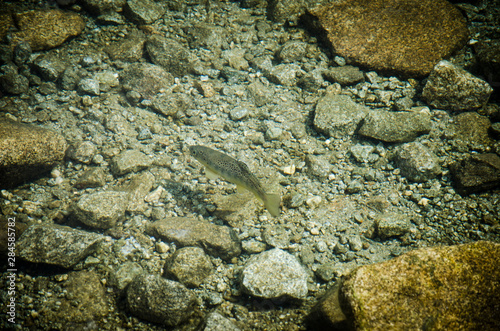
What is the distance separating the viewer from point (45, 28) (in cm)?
583

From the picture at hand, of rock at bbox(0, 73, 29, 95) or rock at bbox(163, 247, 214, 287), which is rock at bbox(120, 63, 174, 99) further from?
rock at bbox(163, 247, 214, 287)

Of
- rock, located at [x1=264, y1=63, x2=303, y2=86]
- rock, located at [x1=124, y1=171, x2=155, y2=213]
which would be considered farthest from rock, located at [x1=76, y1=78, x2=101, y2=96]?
rock, located at [x1=264, y1=63, x2=303, y2=86]

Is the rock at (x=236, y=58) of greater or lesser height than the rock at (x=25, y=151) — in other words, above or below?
above

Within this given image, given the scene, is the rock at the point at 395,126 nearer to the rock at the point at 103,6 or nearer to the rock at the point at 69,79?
the rock at the point at 69,79

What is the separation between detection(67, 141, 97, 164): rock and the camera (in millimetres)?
4715

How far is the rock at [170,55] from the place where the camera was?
5.87m

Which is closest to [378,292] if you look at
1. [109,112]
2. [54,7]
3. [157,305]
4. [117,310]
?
[157,305]

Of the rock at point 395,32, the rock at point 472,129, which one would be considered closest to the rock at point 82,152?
the rock at point 395,32

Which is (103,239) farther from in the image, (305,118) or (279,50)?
(279,50)

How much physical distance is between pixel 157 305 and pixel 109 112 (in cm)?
381

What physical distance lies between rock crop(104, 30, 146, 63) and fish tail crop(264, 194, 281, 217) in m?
4.51

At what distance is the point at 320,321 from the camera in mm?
3035

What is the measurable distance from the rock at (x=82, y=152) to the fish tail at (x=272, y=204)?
321cm

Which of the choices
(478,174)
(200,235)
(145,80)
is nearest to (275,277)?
(200,235)
